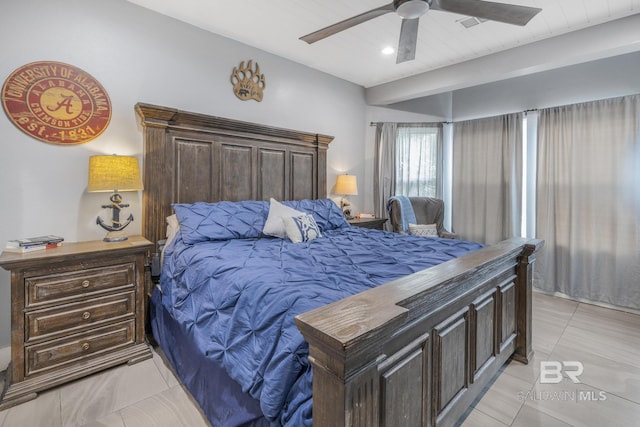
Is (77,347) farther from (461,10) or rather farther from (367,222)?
(461,10)

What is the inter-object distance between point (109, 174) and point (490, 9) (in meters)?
2.67

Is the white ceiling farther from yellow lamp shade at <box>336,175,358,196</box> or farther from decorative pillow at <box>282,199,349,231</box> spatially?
decorative pillow at <box>282,199,349,231</box>

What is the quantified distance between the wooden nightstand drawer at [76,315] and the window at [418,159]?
3.65 metres

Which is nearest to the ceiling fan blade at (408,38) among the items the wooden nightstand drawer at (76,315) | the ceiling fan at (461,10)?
the ceiling fan at (461,10)

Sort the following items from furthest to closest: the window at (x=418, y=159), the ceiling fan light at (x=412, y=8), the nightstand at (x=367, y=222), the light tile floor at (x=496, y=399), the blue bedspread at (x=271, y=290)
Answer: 1. the window at (x=418, y=159)
2. the nightstand at (x=367, y=222)
3. the ceiling fan light at (x=412, y=8)
4. the light tile floor at (x=496, y=399)
5. the blue bedspread at (x=271, y=290)

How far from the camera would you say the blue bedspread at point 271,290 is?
3.35 ft

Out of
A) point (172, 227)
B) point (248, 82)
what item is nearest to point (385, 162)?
point (248, 82)

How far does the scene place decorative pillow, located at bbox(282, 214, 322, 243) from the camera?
2494 millimetres

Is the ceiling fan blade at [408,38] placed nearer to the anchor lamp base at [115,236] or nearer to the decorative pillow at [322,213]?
the decorative pillow at [322,213]

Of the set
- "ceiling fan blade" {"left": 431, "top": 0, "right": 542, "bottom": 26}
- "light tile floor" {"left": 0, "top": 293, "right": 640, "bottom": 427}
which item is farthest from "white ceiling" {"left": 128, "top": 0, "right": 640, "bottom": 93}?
"light tile floor" {"left": 0, "top": 293, "right": 640, "bottom": 427}

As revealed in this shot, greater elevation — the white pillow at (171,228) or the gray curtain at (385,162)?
the gray curtain at (385,162)

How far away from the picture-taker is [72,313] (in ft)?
Answer: 6.32

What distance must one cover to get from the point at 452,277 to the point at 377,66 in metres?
3.19
